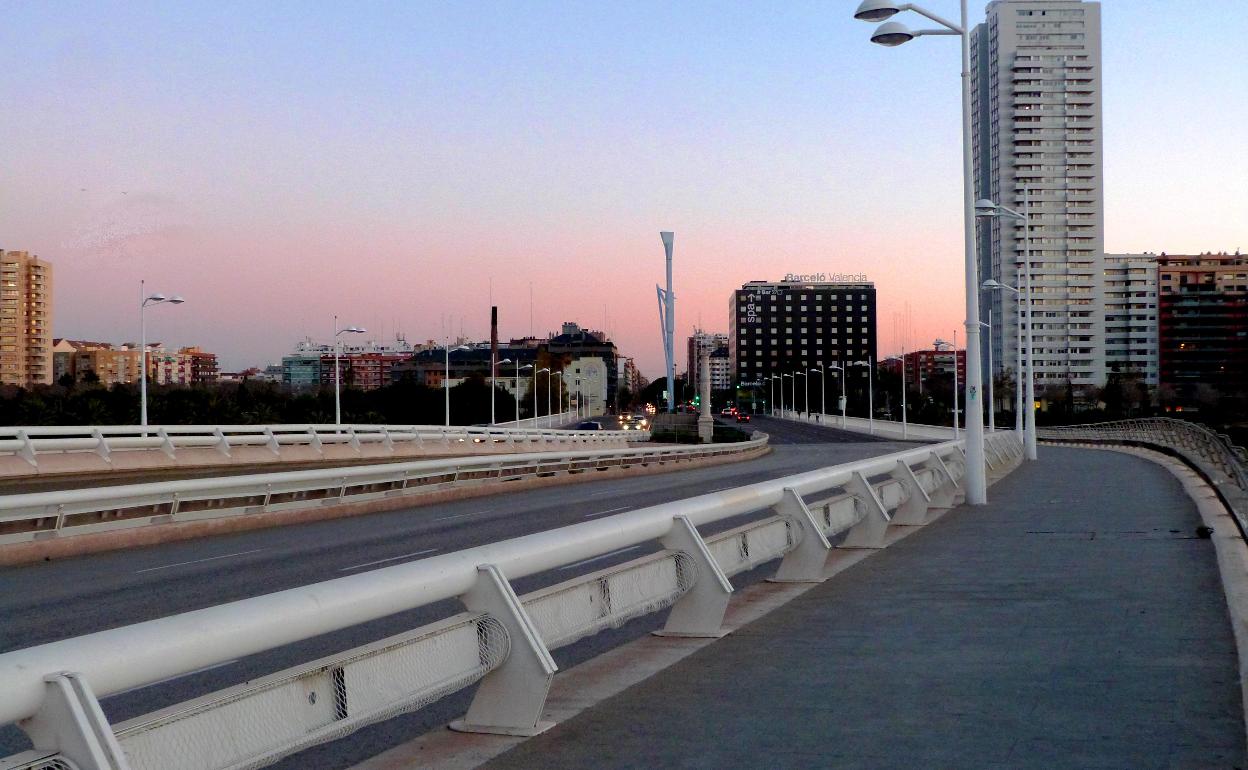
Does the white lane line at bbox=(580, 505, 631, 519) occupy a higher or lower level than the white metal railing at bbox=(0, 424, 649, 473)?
lower

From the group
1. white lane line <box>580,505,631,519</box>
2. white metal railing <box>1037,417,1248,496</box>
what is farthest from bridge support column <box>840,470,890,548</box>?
white lane line <box>580,505,631,519</box>

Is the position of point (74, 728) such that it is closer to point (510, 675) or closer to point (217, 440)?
point (510, 675)

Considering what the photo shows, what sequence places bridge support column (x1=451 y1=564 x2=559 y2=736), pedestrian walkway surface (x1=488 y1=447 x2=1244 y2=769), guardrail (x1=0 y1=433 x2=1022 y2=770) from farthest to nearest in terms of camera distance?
bridge support column (x1=451 y1=564 x2=559 y2=736)
pedestrian walkway surface (x1=488 y1=447 x2=1244 y2=769)
guardrail (x1=0 y1=433 x2=1022 y2=770)

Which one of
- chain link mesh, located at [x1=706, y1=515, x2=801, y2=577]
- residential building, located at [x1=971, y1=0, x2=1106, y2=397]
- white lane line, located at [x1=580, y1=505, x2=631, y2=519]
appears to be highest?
residential building, located at [x1=971, y1=0, x2=1106, y2=397]

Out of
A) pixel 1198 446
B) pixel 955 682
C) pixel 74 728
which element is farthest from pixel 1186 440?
pixel 74 728

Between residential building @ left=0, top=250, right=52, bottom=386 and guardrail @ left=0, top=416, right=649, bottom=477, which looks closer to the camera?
guardrail @ left=0, top=416, right=649, bottom=477

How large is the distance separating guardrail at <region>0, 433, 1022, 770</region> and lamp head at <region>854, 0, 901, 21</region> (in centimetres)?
1330

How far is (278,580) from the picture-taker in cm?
1377

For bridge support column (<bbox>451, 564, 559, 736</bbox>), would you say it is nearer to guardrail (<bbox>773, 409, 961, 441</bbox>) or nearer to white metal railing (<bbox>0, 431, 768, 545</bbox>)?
white metal railing (<bbox>0, 431, 768, 545</bbox>)

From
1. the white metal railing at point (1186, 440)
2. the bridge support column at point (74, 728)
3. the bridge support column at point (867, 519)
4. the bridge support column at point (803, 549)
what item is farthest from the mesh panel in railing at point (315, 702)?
the white metal railing at point (1186, 440)

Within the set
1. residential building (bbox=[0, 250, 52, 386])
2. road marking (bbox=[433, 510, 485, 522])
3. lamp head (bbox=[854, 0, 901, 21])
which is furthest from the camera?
residential building (bbox=[0, 250, 52, 386])

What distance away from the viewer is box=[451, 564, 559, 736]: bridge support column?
589cm

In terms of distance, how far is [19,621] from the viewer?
1134 centimetres

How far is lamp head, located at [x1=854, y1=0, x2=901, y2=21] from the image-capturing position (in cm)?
2017
